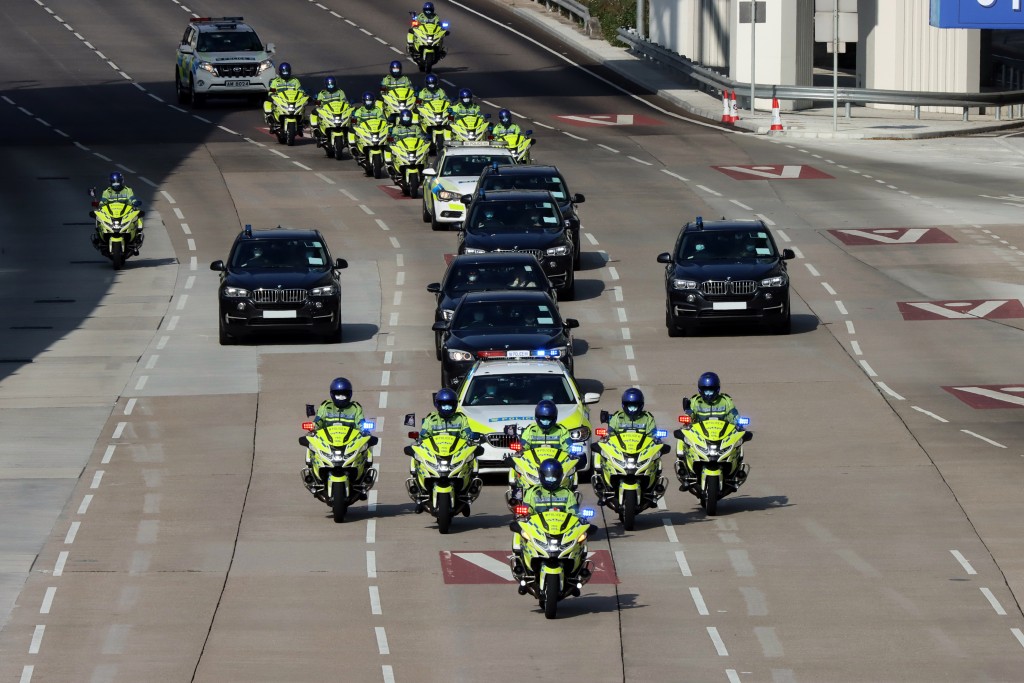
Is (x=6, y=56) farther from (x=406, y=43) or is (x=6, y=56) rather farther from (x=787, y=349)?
(x=787, y=349)

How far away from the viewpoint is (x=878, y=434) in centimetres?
2559

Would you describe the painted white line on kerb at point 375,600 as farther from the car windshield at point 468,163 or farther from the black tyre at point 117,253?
the car windshield at point 468,163

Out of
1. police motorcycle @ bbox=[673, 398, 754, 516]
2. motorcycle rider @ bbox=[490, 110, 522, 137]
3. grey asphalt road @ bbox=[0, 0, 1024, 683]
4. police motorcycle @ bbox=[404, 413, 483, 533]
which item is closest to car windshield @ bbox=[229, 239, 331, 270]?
grey asphalt road @ bbox=[0, 0, 1024, 683]

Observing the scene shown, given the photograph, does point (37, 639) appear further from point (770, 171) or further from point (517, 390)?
point (770, 171)

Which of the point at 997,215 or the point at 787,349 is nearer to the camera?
the point at 787,349

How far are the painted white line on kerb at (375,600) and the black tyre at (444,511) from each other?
6.57 feet

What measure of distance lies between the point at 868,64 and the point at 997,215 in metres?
18.2

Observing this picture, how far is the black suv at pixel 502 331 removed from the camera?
89.5ft

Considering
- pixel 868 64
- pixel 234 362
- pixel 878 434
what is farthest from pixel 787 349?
pixel 868 64

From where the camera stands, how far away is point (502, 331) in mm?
28016

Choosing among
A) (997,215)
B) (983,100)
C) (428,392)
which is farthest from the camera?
(983,100)

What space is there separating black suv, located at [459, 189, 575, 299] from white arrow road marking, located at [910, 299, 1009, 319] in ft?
18.8

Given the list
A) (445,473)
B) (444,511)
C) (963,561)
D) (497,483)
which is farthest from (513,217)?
(963,561)

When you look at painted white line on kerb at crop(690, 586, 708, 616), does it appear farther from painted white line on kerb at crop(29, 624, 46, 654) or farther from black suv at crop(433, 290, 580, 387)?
black suv at crop(433, 290, 580, 387)
